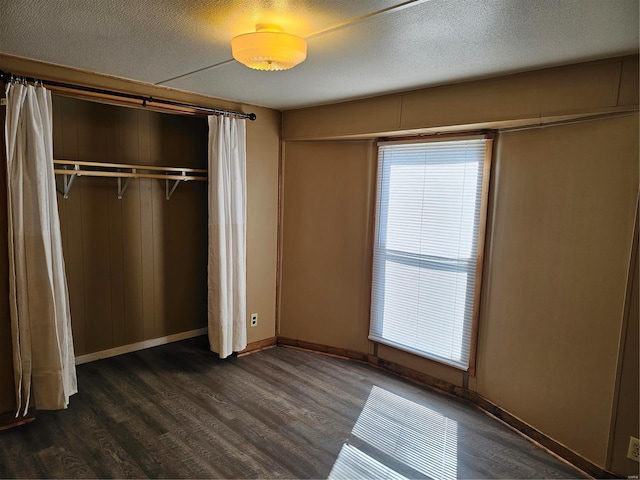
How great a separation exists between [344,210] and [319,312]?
40.4 inches

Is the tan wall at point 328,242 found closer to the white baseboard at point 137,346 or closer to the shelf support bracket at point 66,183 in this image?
the white baseboard at point 137,346

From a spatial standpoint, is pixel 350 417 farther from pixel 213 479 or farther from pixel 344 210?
pixel 344 210

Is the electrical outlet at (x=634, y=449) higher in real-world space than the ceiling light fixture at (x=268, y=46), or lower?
lower

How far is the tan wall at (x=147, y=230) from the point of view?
351 centimetres

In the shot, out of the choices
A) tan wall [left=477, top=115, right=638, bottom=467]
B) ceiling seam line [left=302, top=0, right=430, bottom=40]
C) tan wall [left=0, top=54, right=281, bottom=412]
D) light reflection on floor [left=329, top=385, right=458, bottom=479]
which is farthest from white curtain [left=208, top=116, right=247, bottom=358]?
tan wall [left=477, top=115, right=638, bottom=467]

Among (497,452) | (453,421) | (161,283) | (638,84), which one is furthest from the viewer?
(161,283)

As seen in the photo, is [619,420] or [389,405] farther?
[389,405]

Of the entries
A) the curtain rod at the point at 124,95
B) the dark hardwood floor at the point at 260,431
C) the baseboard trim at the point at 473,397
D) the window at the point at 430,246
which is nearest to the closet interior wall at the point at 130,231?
the dark hardwood floor at the point at 260,431

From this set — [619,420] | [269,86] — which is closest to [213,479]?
[619,420]

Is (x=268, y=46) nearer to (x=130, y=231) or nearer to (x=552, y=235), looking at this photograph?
(x=552, y=235)

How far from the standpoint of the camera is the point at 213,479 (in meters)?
2.23

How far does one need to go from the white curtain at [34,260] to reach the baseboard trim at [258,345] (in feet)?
5.07

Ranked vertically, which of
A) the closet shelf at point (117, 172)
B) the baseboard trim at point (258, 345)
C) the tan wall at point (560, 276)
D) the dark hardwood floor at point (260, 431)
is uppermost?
the closet shelf at point (117, 172)

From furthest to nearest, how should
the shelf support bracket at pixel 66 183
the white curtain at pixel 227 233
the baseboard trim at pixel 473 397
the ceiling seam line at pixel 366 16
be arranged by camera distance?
the white curtain at pixel 227 233
the shelf support bracket at pixel 66 183
the baseboard trim at pixel 473 397
the ceiling seam line at pixel 366 16
